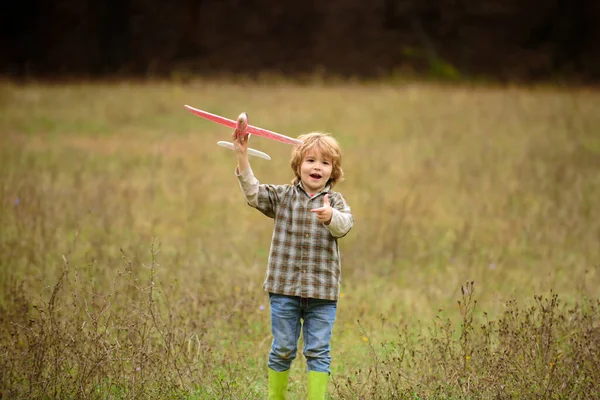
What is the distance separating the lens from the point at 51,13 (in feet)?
99.7

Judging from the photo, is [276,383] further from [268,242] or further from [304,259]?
[268,242]

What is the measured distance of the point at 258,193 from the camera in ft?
15.4

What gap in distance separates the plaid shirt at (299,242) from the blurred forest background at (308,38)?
22.2m

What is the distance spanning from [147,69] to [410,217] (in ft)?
61.5

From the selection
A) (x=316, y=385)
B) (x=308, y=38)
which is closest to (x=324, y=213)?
(x=316, y=385)

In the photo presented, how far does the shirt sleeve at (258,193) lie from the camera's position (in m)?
4.64

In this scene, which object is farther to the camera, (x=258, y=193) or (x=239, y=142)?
(x=258, y=193)

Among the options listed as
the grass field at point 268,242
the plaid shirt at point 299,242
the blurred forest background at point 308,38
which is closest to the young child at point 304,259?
the plaid shirt at point 299,242

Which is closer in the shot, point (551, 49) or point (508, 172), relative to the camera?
point (508, 172)

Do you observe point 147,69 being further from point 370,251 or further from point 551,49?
point 370,251

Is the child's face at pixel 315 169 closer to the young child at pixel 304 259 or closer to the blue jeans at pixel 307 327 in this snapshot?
the young child at pixel 304 259

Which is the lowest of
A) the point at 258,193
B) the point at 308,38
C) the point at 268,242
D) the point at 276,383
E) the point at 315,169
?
the point at 276,383

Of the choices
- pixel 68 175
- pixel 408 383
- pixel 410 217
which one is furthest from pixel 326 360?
pixel 68 175

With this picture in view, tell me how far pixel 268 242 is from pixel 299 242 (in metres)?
4.81
